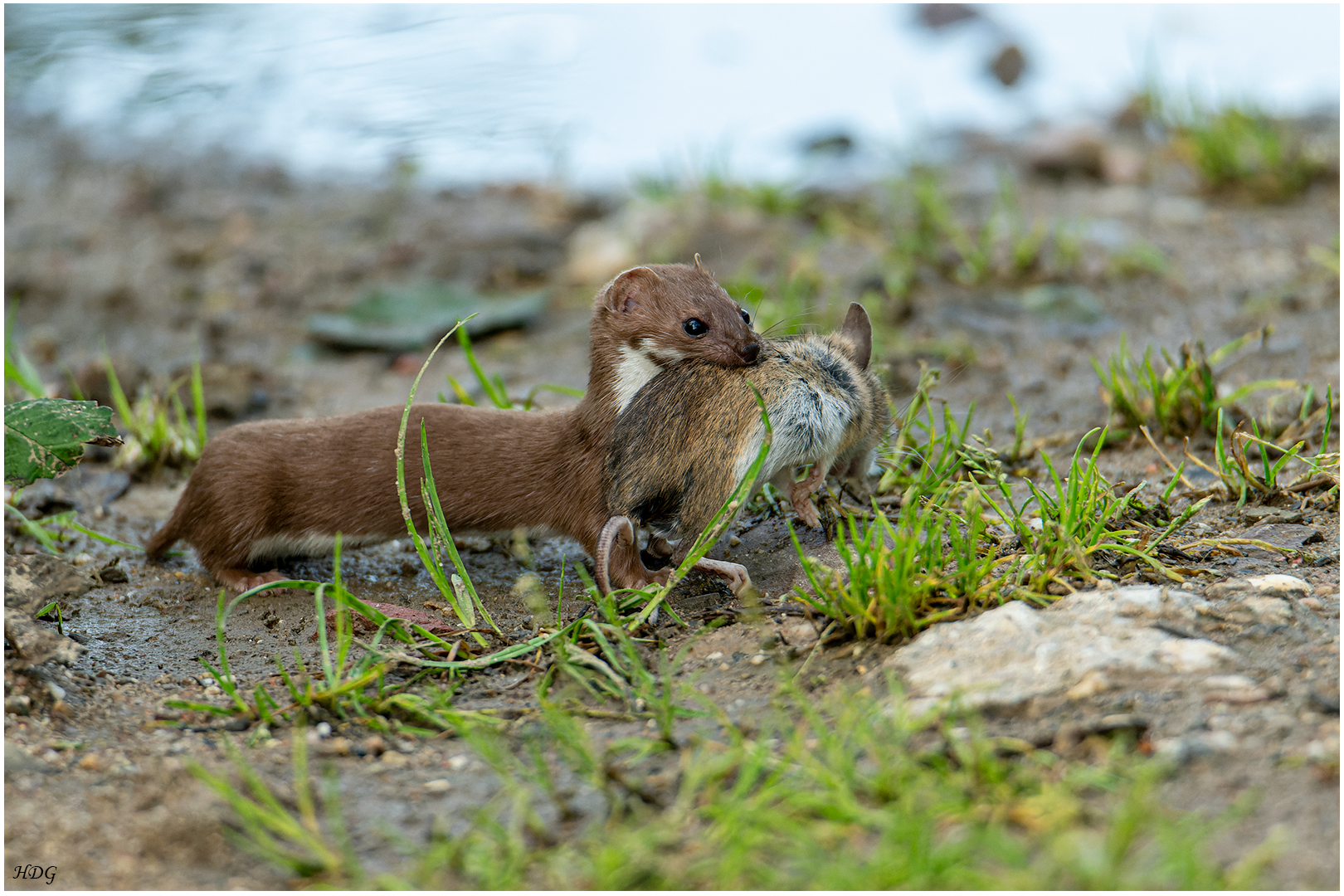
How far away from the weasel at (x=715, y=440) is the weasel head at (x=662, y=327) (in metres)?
0.06

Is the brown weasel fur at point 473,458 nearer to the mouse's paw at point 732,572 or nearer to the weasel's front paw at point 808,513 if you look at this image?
the mouse's paw at point 732,572

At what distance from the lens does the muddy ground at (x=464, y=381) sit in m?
2.52

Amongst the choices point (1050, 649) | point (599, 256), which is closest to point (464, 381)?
point (599, 256)

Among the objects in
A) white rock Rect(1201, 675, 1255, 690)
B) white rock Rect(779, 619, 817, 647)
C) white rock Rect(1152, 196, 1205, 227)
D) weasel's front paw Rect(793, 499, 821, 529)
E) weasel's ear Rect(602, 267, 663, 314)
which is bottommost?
white rock Rect(779, 619, 817, 647)

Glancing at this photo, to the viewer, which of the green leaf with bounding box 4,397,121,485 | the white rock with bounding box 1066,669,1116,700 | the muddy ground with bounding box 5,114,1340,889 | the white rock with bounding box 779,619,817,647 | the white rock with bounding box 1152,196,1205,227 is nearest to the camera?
the muddy ground with bounding box 5,114,1340,889

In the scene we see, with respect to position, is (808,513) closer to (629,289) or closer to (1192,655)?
(629,289)

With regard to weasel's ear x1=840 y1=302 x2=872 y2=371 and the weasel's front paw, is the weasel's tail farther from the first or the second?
weasel's ear x1=840 y1=302 x2=872 y2=371

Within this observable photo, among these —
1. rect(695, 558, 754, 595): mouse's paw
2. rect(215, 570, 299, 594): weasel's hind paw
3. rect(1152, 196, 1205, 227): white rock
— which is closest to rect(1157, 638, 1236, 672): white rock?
rect(695, 558, 754, 595): mouse's paw

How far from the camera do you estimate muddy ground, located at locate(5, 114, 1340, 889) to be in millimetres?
2520

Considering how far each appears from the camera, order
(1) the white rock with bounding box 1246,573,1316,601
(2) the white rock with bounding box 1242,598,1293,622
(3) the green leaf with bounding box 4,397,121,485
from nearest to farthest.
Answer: (2) the white rock with bounding box 1242,598,1293,622 < (1) the white rock with bounding box 1246,573,1316,601 < (3) the green leaf with bounding box 4,397,121,485

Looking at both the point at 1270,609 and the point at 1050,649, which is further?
the point at 1270,609

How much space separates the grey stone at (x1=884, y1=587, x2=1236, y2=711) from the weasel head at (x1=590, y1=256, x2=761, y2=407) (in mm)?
1210

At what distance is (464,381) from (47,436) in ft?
9.33

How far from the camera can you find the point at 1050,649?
2.81 m
